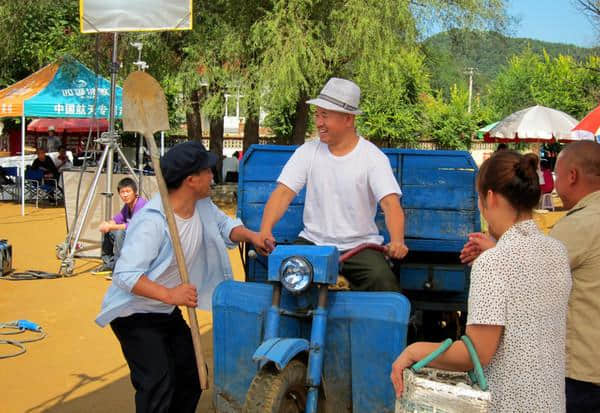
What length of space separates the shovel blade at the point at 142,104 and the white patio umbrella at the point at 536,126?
19.9m

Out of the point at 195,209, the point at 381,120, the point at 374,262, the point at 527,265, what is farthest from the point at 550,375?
the point at 381,120

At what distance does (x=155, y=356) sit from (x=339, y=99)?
1.78m

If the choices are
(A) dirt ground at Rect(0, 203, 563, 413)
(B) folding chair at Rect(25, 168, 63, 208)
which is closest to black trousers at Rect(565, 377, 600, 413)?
(A) dirt ground at Rect(0, 203, 563, 413)

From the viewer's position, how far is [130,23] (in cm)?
898

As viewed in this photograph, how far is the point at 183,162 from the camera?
416cm

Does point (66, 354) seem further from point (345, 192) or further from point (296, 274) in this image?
point (296, 274)

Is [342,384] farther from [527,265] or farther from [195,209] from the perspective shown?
[527,265]

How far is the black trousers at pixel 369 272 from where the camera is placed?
445 centimetres

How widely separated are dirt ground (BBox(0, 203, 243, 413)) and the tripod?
267mm

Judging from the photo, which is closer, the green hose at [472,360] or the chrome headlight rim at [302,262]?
the green hose at [472,360]

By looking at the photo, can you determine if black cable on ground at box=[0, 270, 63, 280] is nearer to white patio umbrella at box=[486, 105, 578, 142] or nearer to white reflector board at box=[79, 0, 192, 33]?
white reflector board at box=[79, 0, 192, 33]

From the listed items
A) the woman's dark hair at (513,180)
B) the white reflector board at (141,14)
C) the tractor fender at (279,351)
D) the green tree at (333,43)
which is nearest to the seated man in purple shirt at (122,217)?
the white reflector board at (141,14)

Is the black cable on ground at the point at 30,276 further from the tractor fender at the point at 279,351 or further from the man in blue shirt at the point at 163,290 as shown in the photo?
the tractor fender at the point at 279,351

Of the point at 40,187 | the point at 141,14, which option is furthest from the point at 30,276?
the point at 40,187
